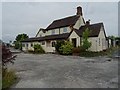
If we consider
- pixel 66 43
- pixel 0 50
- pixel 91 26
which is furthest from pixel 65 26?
pixel 0 50

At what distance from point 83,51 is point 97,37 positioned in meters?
4.18

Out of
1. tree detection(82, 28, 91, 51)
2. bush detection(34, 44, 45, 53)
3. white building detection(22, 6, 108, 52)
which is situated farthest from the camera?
bush detection(34, 44, 45, 53)

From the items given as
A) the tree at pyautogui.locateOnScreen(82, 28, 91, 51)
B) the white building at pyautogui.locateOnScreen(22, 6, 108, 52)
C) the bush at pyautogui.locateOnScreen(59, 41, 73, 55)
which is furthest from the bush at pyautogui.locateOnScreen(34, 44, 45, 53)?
the tree at pyautogui.locateOnScreen(82, 28, 91, 51)

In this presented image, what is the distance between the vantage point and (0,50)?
9023 mm

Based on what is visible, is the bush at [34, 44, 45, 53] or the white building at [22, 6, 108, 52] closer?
the white building at [22, 6, 108, 52]

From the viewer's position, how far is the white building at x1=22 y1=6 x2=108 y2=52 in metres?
31.6

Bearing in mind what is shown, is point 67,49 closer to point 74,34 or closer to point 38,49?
point 74,34

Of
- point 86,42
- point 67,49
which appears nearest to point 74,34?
point 86,42

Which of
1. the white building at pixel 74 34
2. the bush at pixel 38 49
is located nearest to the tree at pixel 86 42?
the white building at pixel 74 34

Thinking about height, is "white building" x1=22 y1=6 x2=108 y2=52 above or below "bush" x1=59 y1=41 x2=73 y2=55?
above

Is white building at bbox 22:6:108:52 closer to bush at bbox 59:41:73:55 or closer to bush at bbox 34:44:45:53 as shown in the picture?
bush at bbox 34:44:45:53

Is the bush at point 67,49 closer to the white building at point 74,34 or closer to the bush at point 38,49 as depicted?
the white building at point 74,34

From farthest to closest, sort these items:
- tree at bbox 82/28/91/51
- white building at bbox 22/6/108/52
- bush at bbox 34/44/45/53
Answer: bush at bbox 34/44/45/53, white building at bbox 22/6/108/52, tree at bbox 82/28/91/51

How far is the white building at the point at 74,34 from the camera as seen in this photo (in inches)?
1243
